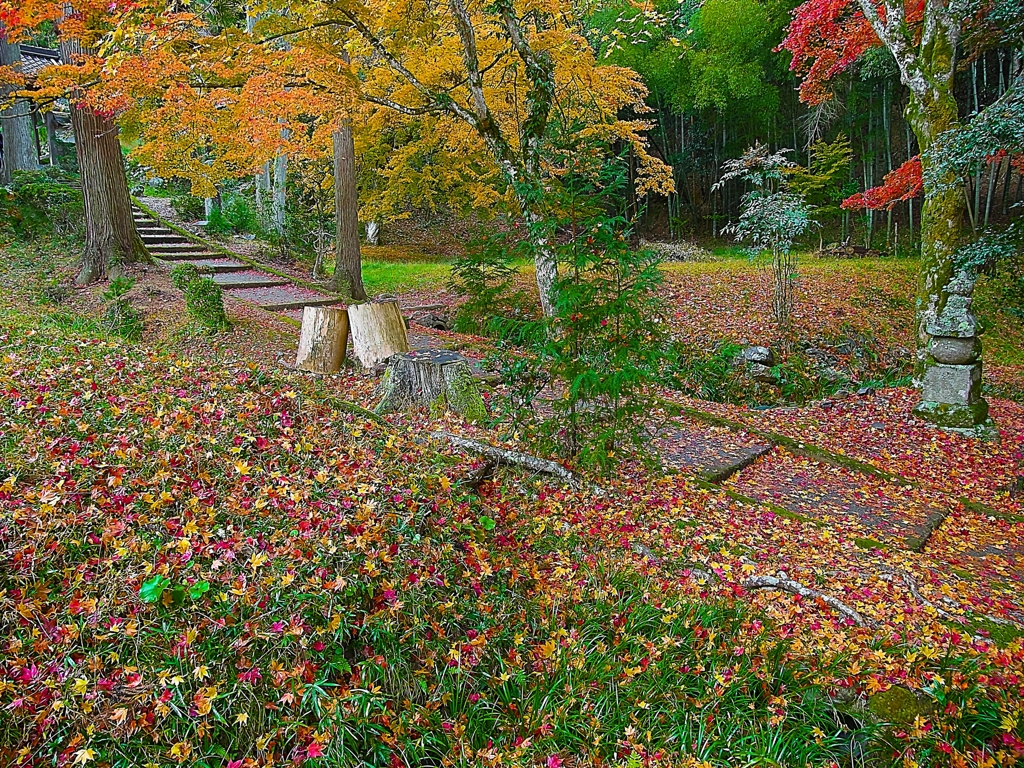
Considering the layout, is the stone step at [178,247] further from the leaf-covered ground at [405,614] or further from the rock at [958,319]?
the rock at [958,319]

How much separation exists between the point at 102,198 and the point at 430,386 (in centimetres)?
641

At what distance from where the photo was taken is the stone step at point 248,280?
862 centimetres

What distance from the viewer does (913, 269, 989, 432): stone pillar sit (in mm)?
5035

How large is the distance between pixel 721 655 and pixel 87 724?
6.64 ft

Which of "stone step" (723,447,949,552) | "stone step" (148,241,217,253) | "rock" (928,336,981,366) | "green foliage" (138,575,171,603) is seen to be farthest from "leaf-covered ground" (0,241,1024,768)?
"stone step" (148,241,217,253)

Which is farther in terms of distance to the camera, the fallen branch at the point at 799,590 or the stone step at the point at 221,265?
the stone step at the point at 221,265

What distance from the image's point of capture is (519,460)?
133 inches

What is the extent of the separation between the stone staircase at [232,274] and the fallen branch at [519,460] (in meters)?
4.70

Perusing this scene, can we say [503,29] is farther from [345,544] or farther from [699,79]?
[699,79]

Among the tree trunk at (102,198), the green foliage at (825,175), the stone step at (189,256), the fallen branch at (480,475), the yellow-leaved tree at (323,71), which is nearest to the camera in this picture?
the fallen branch at (480,475)

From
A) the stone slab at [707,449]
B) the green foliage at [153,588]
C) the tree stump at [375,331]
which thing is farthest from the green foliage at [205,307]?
the green foliage at [153,588]

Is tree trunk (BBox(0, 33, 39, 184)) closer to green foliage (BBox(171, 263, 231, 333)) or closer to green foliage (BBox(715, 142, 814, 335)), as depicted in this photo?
green foliage (BBox(171, 263, 231, 333))

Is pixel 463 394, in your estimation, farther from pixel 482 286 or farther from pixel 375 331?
pixel 482 286

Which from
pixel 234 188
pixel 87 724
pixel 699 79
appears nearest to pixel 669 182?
pixel 699 79
